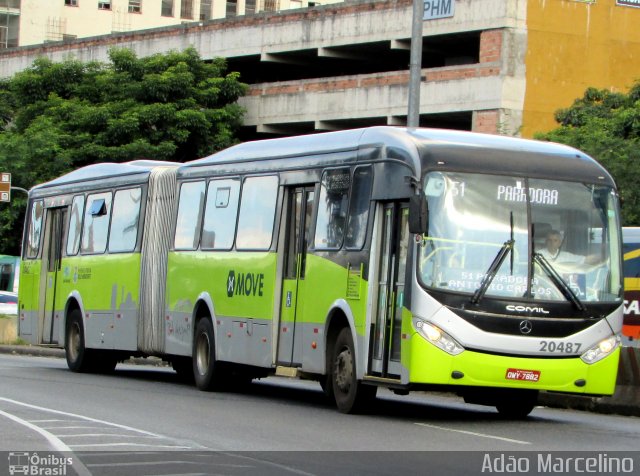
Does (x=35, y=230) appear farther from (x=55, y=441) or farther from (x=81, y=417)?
(x=55, y=441)

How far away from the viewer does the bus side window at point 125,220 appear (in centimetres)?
2414

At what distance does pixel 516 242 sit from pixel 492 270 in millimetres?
454

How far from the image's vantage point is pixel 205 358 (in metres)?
21.1

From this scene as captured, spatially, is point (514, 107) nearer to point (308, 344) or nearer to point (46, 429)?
point (308, 344)

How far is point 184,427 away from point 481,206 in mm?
3967

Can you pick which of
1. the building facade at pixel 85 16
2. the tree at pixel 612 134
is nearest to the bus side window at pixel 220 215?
the tree at pixel 612 134

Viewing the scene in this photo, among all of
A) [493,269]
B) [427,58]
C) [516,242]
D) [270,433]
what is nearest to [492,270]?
[493,269]

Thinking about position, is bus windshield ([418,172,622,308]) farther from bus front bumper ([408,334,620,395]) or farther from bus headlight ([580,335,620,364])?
bus front bumper ([408,334,620,395])

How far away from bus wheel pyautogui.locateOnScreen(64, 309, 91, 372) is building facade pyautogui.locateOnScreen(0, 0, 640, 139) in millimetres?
21742

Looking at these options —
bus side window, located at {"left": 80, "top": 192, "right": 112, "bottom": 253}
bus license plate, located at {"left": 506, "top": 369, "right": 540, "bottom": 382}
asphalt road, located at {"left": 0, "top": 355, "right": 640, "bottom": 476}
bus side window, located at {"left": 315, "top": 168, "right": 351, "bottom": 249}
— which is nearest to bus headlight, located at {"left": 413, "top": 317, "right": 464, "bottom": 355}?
bus license plate, located at {"left": 506, "top": 369, "right": 540, "bottom": 382}

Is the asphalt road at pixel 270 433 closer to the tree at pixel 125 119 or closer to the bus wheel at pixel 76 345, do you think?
the bus wheel at pixel 76 345

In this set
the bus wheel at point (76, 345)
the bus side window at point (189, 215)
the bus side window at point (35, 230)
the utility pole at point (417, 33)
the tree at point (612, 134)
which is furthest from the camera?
the tree at point (612, 134)

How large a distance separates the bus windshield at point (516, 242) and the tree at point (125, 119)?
1512 inches

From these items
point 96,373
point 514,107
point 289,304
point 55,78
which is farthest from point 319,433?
point 55,78
